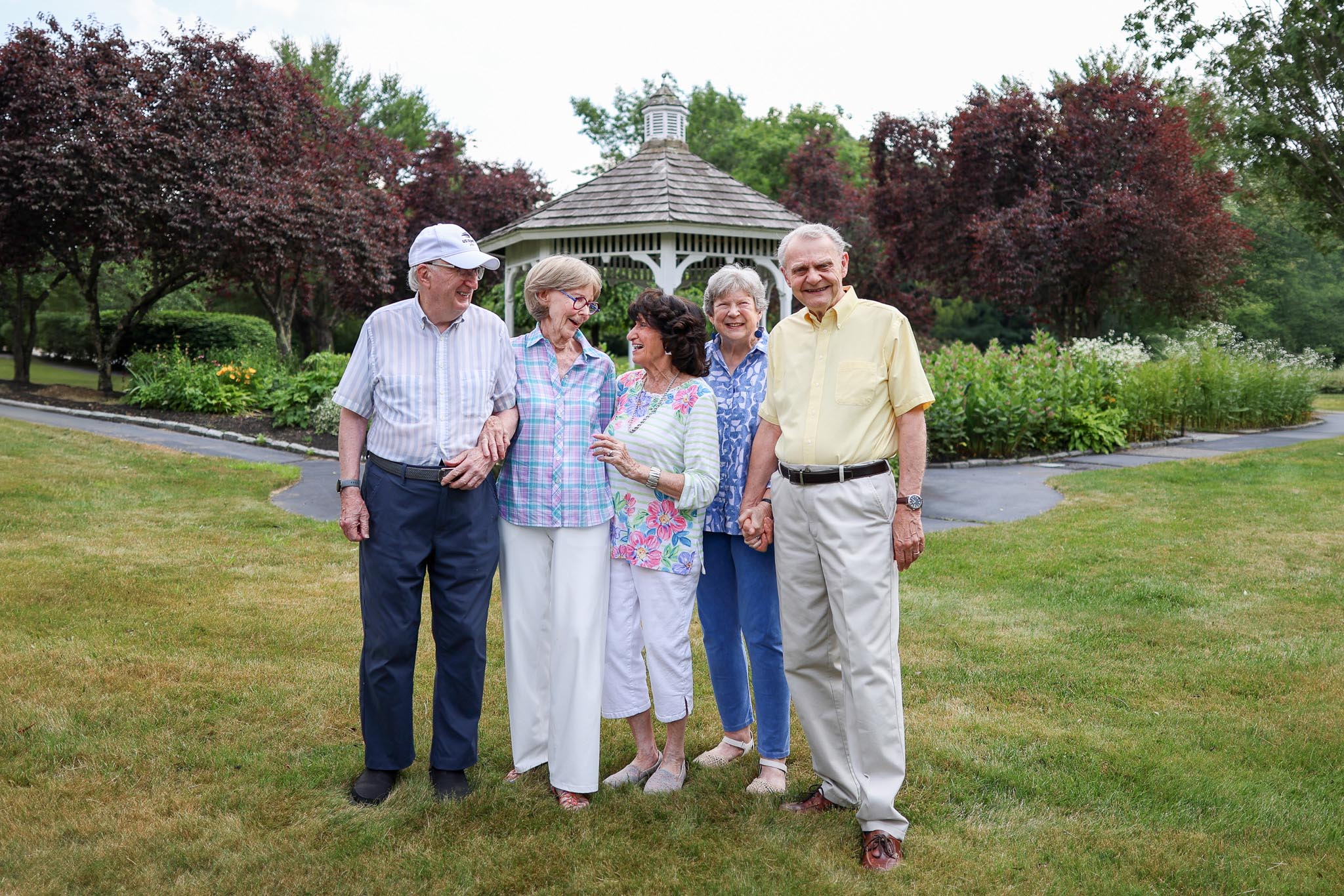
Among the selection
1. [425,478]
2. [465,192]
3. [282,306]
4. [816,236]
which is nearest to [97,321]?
[282,306]

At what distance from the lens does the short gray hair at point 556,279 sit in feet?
11.0

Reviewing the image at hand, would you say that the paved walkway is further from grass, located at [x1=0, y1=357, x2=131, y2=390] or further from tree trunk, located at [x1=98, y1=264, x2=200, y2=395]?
grass, located at [x1=0, y1=357, x2=131, y2=390]

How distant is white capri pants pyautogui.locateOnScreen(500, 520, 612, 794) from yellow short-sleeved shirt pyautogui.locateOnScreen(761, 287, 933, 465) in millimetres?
770

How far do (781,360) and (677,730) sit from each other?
1.33 meters

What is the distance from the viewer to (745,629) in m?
3.49

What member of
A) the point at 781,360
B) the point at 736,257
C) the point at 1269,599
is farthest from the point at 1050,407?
the point at 781,360

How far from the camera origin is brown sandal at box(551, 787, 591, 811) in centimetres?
334

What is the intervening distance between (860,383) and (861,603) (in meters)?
0.67

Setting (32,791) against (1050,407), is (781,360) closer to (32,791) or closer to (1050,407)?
(32,791)

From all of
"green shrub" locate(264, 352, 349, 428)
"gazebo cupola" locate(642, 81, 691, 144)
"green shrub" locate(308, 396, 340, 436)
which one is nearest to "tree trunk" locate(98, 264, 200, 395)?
"green shrub" locate(264, 352, 349, 428)

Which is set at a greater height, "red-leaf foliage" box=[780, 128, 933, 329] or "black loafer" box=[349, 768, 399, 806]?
"red-leaf foliage" box=[780, 128, 933, 329]

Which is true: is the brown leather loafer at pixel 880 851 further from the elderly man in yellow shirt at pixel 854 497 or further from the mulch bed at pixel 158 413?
the mulch bed at pixel 158 413

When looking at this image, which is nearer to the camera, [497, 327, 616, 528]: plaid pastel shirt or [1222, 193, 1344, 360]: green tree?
[497, 327, 616, 528]: plaid pastel shirt

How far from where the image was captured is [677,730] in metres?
3.49
